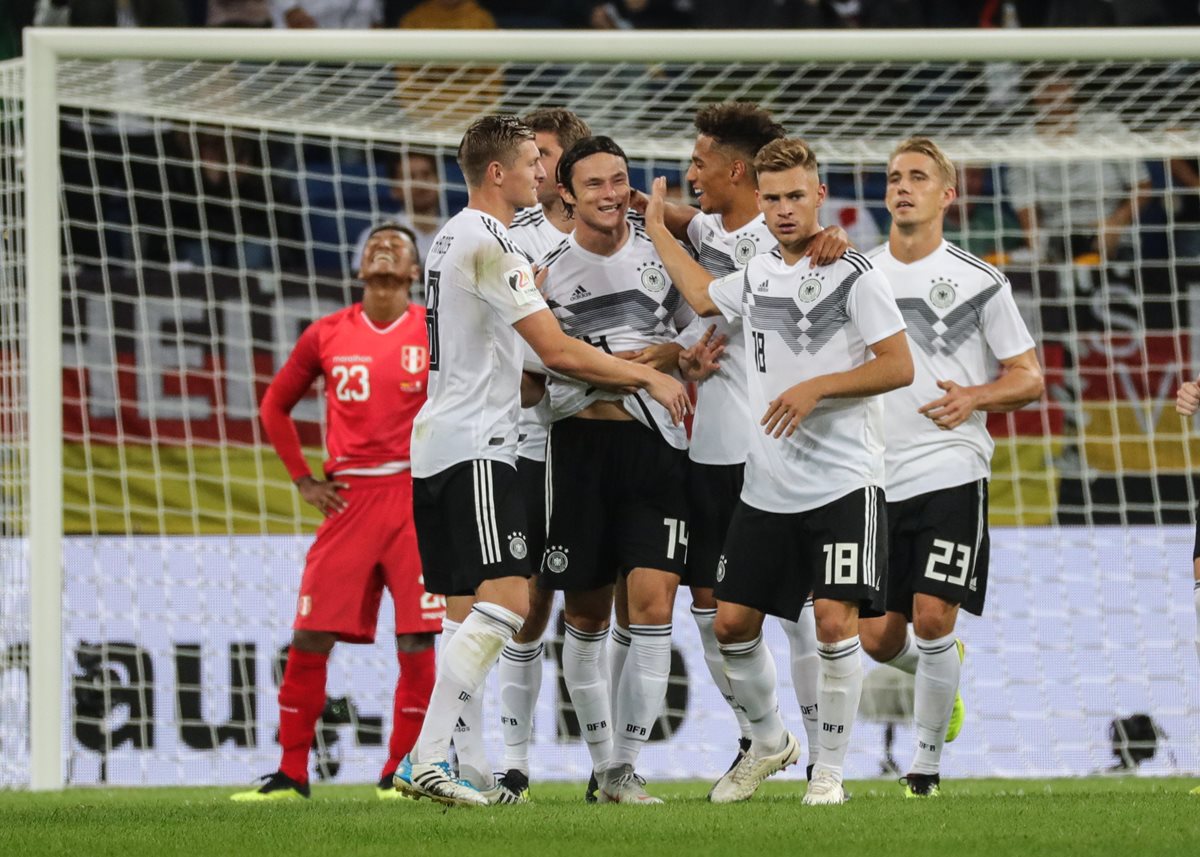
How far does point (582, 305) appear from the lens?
5.72m

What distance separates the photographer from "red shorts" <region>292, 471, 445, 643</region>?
6797 mm

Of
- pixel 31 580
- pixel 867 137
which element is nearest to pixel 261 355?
pixel 31 580

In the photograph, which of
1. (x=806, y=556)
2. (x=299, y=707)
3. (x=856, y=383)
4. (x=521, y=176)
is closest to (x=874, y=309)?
(x=856, y=383)

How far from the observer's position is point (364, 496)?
695 centimetres

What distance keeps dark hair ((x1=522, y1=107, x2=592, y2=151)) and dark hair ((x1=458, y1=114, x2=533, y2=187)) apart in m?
0.85

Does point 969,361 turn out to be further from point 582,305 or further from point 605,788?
point 605,788

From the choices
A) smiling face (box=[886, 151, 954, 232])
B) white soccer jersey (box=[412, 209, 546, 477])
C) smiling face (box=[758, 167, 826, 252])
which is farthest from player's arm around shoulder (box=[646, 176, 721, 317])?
smiling face (box=[886, 151, 954, 232])

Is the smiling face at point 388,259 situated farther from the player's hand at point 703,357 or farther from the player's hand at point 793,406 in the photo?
the player's hand at point 793,406

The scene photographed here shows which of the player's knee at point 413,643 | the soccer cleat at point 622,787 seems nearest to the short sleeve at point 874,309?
the soccer cleat at point 622,787

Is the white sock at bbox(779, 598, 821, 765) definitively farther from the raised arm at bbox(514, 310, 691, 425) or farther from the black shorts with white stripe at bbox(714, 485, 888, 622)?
the raised arm at bbox(514, 310, 691, 425)

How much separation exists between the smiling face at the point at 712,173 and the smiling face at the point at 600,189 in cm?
31

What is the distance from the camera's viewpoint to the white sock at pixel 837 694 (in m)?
5.17

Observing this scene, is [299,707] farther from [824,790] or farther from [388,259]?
[824,790]

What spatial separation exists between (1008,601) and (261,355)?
162 inches
